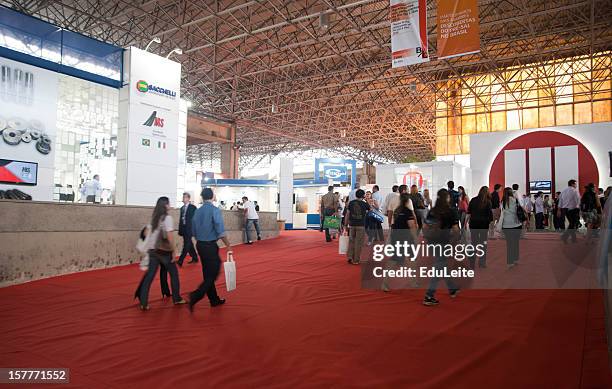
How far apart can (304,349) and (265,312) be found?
1.37 m

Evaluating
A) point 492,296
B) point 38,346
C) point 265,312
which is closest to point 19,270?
point 38,346

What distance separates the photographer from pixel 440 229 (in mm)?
4941

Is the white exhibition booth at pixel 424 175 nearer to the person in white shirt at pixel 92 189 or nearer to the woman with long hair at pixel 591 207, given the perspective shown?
the woman with long hair at pixel 591 207

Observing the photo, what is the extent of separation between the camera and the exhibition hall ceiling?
16391 millimetres

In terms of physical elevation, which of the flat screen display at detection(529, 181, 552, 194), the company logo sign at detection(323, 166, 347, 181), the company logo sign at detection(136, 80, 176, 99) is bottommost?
the flat screen display at detection(529, 181, 552, 194)

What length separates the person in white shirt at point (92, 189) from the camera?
456 inches

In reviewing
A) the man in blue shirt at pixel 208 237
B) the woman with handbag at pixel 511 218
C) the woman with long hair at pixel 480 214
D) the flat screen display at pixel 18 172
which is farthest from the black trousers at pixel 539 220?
the flat screen display at pixel 18 172

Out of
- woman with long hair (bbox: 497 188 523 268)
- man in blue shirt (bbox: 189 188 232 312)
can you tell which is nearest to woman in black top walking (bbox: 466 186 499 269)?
woman with long hair (bbox: 497 188 523 268)

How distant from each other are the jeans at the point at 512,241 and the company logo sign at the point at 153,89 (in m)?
8.48

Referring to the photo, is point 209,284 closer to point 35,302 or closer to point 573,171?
point 35,302

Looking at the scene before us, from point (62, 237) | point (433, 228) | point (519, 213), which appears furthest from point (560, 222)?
point (62, 237)

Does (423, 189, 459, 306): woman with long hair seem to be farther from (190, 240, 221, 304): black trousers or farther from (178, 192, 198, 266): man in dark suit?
(178, 192, 198, 266): man in dark suit

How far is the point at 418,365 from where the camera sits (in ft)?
10.1

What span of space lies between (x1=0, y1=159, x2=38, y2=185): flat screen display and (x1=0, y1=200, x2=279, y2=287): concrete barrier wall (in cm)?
282
